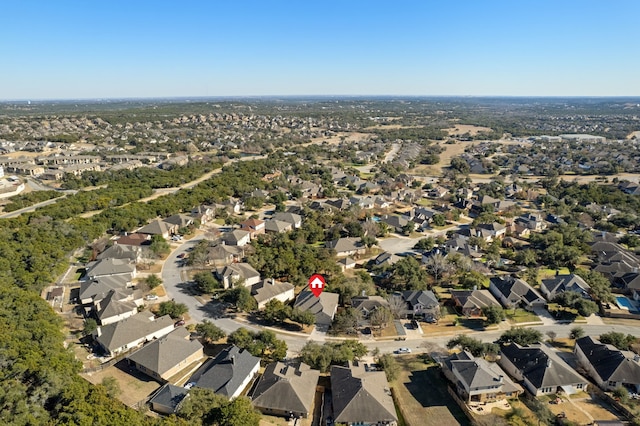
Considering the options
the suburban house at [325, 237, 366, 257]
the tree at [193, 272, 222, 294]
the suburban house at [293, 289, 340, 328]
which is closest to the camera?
the suburban house at [293, 289, 340, 328]

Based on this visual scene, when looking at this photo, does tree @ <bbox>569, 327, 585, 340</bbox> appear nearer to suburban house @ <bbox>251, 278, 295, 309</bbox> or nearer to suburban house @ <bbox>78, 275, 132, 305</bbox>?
suburban house @ <bbox>251, 278, 295, 309</bbox>

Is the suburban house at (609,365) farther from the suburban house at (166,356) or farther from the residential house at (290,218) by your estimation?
the residential house at (290,218)

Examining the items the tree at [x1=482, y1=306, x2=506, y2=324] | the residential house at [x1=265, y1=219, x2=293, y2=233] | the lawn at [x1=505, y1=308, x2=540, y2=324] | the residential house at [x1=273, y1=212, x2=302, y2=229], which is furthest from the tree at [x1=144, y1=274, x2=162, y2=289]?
the lawn at [x1=505, y1=308, x2=540, y2=324]

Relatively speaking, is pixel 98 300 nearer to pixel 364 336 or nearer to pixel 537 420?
pixel 364 336

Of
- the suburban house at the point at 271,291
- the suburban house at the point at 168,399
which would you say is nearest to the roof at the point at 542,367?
the suburban house at the point at 271,291

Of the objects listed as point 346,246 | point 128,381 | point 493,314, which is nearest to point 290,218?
point 346,246

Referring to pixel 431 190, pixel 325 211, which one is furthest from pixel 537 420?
pixel 431 190
